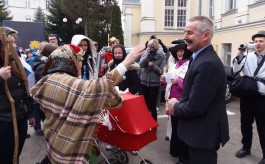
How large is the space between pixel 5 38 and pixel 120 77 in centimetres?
130

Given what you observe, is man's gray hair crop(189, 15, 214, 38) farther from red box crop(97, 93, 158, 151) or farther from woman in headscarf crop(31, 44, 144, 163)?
red box crop(97, 93, 158, 151)

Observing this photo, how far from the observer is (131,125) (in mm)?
3018

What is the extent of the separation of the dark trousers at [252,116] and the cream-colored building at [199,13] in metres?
6.17

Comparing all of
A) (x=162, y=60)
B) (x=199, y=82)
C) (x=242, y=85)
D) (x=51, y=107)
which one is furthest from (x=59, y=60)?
(x=162, y=60)

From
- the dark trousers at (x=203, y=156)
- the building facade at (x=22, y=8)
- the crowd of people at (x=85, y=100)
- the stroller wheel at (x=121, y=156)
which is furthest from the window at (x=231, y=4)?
the building facade at (x=22, y=8)

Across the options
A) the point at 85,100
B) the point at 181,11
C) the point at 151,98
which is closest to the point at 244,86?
the point at 151,98

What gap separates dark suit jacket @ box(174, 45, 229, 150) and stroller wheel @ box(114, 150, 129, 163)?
1.73 meters

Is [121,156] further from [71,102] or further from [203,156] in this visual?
[71,102]

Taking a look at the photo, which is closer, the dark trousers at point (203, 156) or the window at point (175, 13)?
the dark trousers at point (203, 156)

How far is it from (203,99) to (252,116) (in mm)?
2351

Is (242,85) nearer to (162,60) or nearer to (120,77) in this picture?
(162,60)

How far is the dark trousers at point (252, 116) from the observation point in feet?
12.6

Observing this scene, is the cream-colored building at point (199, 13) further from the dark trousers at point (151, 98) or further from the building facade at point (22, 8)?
the building facade at point (22, 8)

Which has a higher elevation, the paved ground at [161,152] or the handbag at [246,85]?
the handbag at [246,85]
